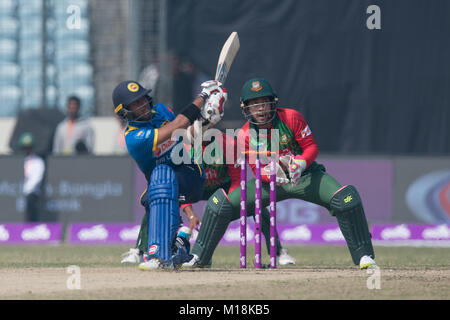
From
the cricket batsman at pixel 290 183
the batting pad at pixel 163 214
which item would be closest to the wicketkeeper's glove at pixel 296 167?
the cricket batsman at pixel 290 183

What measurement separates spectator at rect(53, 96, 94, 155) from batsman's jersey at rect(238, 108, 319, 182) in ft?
21.6

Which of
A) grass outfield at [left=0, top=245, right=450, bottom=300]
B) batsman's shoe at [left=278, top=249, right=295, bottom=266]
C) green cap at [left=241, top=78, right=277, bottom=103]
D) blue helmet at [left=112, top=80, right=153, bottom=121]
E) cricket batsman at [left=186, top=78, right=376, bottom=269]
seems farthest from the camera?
batsman's shoe at [left=278, top=249, right=295, bottom=266]

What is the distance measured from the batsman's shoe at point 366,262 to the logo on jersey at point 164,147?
1792mm

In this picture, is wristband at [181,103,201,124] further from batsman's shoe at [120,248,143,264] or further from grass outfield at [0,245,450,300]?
batsman's shoe at [120,248,143,264]

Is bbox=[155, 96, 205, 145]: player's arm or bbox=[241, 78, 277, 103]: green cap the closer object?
bbox=[155, 96, 205, 145]: player's arm

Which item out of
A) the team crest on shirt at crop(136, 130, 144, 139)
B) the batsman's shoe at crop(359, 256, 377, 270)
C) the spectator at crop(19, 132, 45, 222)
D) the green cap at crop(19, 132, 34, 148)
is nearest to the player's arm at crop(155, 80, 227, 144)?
the team crest on shirt at crop(136, 130, 144, 139)

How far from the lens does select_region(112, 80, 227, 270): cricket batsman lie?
7773mm

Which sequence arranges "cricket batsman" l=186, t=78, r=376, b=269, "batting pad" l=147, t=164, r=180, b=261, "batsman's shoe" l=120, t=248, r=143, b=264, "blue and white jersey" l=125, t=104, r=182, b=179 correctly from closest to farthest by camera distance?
"batting pad" l=147, t=164, r=180, b=261 < "blue and white jersey" l=125, t=104, r=182, b=179 < "cricket batsman" l=186, t=78, r=376, b=269 < "batsman's shoe" l=120, t=248, r=143, b=264

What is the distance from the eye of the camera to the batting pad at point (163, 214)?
7.76 m
